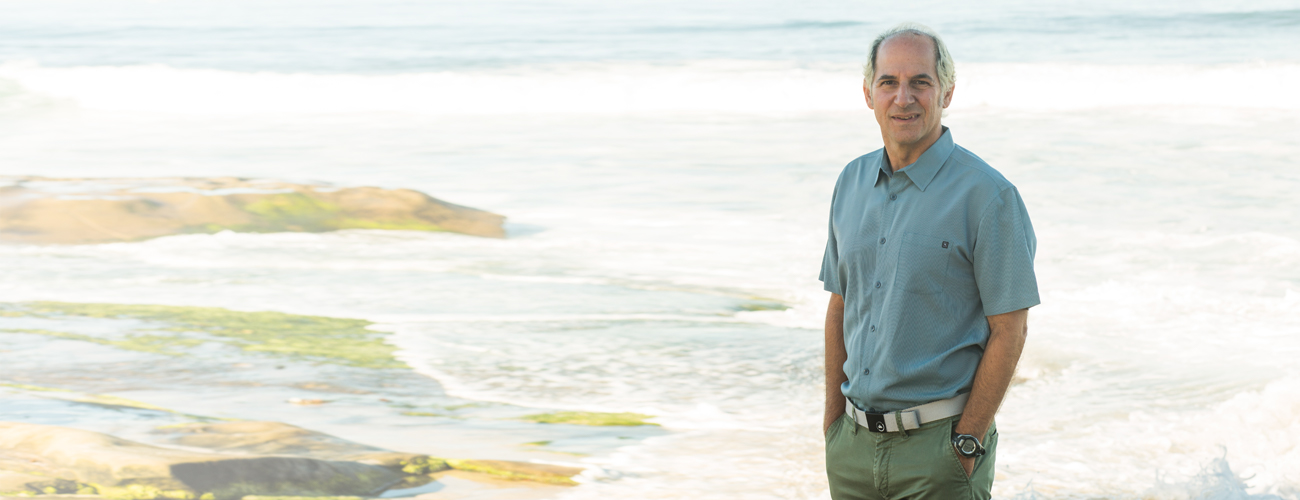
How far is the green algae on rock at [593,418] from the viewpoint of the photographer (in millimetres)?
4585

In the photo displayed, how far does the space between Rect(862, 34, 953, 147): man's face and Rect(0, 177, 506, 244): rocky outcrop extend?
7210 millimetres

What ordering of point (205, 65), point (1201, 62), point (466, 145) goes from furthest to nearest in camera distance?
point (205, 65) < point (1201, 62) < point (466, 145)

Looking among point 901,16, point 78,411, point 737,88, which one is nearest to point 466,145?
point 737,88

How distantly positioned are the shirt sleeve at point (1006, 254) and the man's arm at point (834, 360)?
0.39 meters

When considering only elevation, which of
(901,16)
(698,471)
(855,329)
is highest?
(901,16)

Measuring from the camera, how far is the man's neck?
6.40 feet

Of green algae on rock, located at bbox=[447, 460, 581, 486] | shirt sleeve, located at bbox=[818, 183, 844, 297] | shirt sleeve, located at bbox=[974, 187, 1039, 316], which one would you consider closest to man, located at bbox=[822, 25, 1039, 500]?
shirt sleeve, located at bbox=[974, 187, 1039, 316]

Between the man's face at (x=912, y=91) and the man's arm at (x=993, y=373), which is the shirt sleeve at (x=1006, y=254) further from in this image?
the man's face at (x=912, y=91)

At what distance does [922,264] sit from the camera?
1.89 meters

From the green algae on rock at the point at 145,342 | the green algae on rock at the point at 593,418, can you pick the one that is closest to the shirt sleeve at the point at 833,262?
the green algae on rock at the point at 593,418

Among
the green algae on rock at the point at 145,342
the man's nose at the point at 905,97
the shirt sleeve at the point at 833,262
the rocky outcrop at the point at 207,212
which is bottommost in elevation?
the green algae on rock at the point at 145,342

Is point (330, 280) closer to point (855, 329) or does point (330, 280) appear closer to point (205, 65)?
point (855, 329)

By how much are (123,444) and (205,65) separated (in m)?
24.9

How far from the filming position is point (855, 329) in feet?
6.75
